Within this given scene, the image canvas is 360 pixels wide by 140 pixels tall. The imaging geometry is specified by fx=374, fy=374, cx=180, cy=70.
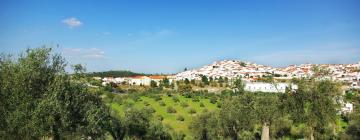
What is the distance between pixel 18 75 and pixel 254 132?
23.7 metres

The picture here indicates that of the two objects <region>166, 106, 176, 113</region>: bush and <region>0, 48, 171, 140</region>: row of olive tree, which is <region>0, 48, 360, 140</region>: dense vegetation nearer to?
<region>0, 48, 171, 140</region>: row of olive tree

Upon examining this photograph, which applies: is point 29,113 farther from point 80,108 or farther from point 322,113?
point 322,113

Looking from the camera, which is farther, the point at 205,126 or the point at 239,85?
the point at 205,126

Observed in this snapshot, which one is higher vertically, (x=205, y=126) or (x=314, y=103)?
(x=314, y=103)

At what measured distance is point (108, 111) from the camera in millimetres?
22047

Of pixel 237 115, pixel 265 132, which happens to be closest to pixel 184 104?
pixel 237 115

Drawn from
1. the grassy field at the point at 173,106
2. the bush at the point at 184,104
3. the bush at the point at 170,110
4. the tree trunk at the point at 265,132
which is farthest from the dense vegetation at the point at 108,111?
the bush at the point at 184,104

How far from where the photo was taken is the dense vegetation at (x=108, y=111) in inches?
616

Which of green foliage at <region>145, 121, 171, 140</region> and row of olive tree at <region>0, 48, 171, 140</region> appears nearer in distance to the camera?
row of olive tree at <region>0, 48, 171, 140</region>

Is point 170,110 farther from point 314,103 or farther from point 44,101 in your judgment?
point 44,101

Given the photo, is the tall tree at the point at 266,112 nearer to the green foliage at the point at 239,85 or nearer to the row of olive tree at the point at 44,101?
the green foliage at the point at 239,85

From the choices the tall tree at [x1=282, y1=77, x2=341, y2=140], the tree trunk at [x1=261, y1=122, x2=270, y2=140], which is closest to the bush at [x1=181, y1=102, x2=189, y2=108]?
the tree trunk at [x1=261, y1=122, x2=270, y2=140]

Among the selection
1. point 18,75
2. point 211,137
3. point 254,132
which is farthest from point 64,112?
point 254,132

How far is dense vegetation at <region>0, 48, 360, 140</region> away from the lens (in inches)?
616
